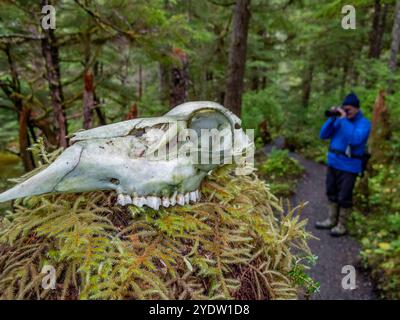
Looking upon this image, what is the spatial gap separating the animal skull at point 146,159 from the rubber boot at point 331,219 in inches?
211

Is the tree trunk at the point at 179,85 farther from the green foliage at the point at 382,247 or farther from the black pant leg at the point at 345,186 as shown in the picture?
the green foliage at the point at 382,247

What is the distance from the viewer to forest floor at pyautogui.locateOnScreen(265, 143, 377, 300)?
5.05m

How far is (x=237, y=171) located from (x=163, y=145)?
26.2 inches

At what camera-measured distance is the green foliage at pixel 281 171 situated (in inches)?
344

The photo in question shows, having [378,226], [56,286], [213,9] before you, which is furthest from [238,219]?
[213,9]

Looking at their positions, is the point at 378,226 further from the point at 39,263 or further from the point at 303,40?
the point at 303,40

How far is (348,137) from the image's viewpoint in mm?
5422

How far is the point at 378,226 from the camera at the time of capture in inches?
248

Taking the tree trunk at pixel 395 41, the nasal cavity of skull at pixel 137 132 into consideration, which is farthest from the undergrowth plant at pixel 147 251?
the tree trunk at pixel 395 41

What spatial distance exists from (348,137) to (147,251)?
4979 mm

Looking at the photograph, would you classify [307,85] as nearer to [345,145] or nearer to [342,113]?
[342,113]

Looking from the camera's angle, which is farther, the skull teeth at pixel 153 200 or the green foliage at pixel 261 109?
the green foliage at pixel 261 109

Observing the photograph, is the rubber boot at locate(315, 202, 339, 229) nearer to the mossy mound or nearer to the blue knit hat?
the blue knit hat

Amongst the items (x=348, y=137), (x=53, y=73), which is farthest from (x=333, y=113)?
(x=53, y=73)
